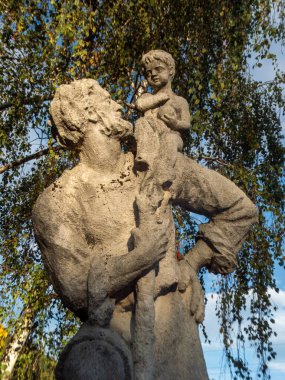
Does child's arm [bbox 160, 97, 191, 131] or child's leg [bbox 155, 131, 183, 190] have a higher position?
child's arm [bbox 160, 97, 191, 131]

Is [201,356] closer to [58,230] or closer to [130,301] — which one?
[130,301]

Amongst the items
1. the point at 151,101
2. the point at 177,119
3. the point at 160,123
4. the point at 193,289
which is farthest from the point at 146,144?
the point at 193,289

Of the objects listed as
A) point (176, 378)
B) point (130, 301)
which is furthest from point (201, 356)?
point (130, 301)

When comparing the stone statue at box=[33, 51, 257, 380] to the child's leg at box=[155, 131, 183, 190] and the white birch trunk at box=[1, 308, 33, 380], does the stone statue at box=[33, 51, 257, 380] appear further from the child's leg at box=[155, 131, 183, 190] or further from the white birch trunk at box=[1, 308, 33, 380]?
the white birch trunk at box=[1, 308, 33, 380]

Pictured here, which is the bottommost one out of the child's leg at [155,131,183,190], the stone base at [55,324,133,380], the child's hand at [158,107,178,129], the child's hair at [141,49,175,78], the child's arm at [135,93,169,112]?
the stone base at [55,324,133,380]

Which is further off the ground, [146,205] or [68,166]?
[68,166]

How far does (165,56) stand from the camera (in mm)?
4422

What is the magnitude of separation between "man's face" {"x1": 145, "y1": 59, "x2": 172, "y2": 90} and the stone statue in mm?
272

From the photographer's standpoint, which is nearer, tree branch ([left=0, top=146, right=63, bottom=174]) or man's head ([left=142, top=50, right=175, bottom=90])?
man's head ([left=142, top=50, right=175, bottom=90])

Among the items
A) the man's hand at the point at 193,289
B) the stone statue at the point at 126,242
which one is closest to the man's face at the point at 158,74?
the stone statue at the point at 126,242

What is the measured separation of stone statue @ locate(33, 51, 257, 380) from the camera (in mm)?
3262

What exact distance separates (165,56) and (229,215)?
127cm

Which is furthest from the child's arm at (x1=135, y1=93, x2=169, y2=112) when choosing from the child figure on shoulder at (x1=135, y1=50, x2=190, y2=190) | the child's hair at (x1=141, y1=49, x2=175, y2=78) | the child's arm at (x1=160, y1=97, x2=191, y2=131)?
the child's hair at (x1=141, y1=49, x2=175, y2=78)

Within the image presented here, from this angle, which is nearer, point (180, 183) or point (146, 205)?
point (146, 205)
